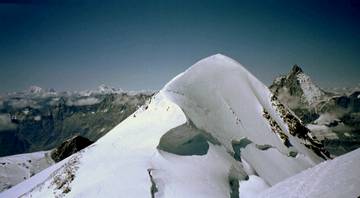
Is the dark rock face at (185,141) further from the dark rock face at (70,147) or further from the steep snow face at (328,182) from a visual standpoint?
the dark rock face at (70,147)

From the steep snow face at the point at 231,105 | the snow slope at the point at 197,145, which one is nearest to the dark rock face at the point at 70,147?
the snow slope at the point at 197,145

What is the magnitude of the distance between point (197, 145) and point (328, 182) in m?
15.6

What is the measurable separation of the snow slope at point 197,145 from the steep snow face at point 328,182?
8675 millimetres

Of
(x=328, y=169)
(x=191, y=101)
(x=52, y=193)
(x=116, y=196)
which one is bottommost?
(x=52, y=193)

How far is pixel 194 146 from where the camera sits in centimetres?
2678

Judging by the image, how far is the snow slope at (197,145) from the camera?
22.2m

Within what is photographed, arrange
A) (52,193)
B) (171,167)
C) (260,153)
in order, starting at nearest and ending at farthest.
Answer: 1. (171,167)
2. (52,193)
3. (260,153)

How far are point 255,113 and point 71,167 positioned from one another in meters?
19.4

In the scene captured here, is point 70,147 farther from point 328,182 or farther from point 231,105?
point 328,182

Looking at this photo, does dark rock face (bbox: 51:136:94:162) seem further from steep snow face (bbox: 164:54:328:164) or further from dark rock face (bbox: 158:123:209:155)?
dark rock face (bbox: 158:123:209:155)

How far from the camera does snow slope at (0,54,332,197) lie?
22172 millimetres

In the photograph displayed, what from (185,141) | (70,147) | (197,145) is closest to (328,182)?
(197,145)

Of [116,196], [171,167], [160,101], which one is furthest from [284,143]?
[116,196]

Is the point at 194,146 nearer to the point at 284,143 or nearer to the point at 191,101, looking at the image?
the point at 191,101
